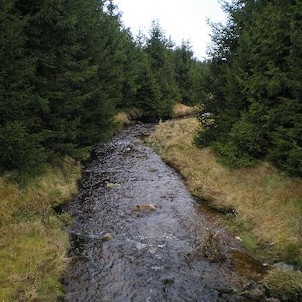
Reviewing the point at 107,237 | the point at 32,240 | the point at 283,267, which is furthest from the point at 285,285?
the point at 32,240

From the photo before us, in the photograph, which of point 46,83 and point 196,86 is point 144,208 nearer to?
point 46,83

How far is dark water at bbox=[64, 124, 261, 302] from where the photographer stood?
11.3 m

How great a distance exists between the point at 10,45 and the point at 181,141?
1956 centimetres

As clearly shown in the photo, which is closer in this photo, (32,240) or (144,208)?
(32,240)

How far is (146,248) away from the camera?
14.0m

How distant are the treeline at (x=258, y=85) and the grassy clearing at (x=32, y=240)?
10883 millimetres

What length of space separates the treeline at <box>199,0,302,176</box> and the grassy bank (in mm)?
778

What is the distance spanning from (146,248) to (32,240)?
453 cm

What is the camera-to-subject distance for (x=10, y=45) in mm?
14992

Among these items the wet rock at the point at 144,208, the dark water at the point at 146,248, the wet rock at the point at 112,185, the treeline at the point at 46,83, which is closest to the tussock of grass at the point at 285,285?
the dark water at the point at 146,248

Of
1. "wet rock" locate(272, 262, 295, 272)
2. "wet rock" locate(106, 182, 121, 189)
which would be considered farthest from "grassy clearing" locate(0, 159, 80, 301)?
"wet rock" locate(272, 262, 295, 272)

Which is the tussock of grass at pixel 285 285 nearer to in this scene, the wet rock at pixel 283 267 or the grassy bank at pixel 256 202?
the grassy bank at pixel 256 202

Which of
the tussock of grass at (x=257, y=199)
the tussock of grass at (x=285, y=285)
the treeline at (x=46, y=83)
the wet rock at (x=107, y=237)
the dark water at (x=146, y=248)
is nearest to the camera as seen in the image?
the tussock of grass at (x=285, y=285)

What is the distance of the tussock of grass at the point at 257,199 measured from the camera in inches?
540
